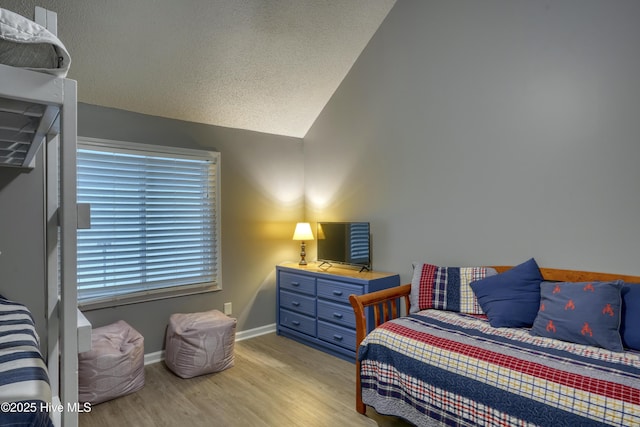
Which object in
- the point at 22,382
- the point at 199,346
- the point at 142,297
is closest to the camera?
the point at 22,382

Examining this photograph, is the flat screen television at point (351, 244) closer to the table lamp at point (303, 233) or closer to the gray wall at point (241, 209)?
the table lamp at point (303, 233)

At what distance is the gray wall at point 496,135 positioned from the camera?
2.21m

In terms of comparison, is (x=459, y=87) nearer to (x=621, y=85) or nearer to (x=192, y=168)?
(x=621, y=85)

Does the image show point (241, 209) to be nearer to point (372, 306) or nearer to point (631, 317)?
point (372, 306)

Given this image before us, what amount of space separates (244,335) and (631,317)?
3112 millimetres

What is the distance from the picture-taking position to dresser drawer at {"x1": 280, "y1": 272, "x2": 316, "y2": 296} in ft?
11.3

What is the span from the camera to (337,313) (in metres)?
3.19

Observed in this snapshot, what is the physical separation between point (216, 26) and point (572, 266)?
9.96 ft

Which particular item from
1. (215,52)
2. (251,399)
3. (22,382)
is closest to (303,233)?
(251,399)

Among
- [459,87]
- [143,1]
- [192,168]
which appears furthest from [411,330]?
[143,1]

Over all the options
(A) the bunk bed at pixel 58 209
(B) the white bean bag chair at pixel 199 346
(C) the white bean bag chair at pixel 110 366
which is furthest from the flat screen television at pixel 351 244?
(A) the bunk bed at pixel 58 209

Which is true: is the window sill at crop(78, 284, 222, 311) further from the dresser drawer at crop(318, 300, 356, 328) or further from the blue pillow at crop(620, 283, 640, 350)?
the blue pillow at crop(620, 283, 640, 350)

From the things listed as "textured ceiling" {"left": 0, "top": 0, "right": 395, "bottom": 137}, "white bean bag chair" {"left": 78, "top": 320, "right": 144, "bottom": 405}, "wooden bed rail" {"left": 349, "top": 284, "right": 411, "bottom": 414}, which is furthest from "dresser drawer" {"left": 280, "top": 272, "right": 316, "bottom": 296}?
"textured ceiling" {"left": 0, "top": 0, "right": 395, "bottom": 137}

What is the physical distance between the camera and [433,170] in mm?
3066
